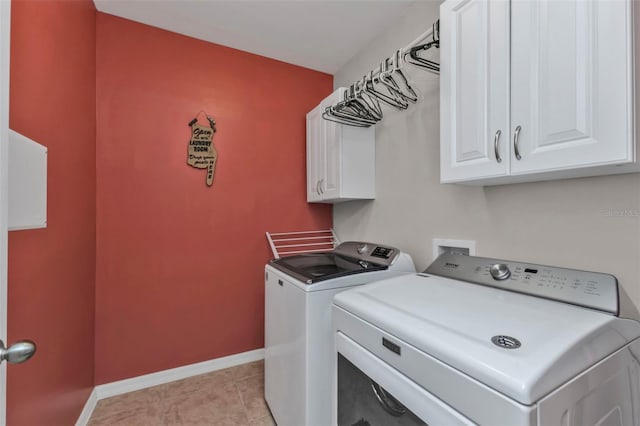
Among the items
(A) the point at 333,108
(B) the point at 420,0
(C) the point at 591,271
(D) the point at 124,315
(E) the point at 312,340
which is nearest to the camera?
(C) the point at 591,271

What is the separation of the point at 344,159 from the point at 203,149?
1088 mm

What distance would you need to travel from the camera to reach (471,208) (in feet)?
4.73

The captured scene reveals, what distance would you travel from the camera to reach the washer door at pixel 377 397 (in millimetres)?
713

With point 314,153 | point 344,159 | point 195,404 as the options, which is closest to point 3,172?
point 344,159

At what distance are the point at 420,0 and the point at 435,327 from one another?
1.90 meters

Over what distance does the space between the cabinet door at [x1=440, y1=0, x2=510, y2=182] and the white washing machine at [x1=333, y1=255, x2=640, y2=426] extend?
45cm

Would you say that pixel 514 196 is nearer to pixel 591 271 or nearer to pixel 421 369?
pixel 591 271

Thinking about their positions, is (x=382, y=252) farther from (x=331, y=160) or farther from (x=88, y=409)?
(x=88, y=409)

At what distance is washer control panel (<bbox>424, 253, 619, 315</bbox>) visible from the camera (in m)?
0.90

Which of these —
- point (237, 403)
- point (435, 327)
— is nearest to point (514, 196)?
point (435, 327)

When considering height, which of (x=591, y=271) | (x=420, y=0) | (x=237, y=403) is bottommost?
(x=237, y=403)

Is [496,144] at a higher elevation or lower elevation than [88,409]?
higher

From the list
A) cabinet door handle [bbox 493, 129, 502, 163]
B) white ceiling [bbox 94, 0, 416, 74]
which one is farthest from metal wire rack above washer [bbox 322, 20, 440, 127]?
cabinet door handle [bbox 493, 129, 502, 163]

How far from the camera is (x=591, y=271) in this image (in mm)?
1002
